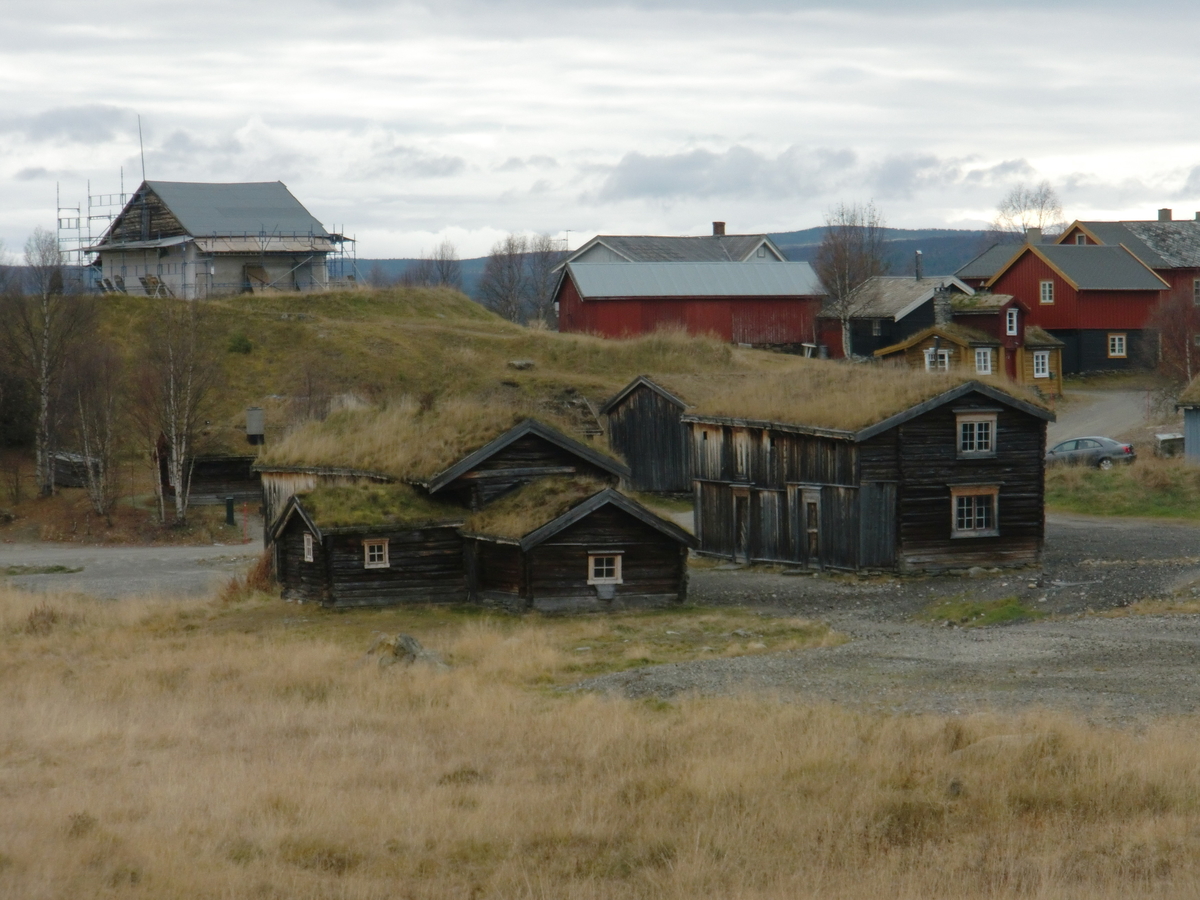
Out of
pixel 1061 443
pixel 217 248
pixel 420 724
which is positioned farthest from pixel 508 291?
pixel 420 724

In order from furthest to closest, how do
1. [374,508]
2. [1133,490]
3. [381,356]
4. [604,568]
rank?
[381,356] → [1133,490] → [374,508] → [604,568]

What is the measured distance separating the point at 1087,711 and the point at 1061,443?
114ft

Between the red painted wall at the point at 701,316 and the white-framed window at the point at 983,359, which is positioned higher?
the red painted wall at the point at 701,316

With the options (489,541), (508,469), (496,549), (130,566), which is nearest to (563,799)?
(489,541)

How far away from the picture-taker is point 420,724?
60.6 feet

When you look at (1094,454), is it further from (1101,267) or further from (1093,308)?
(1101,267)

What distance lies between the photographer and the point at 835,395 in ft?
120

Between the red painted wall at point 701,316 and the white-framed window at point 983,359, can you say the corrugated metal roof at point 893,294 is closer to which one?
the red painted wall at point 701,316

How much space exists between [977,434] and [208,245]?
49.6m

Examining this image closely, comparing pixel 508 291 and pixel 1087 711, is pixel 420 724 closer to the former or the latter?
pixel 1087 711

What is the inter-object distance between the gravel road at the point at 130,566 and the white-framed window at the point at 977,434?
62.6 feet

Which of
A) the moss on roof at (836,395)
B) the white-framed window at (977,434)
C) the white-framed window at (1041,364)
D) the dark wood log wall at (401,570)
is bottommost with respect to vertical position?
the dark wood log wall at (401,570)

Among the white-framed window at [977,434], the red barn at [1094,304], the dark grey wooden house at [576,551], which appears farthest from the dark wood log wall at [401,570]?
the red barn at [1094,304]

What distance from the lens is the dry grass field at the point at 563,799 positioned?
38.3 feet
